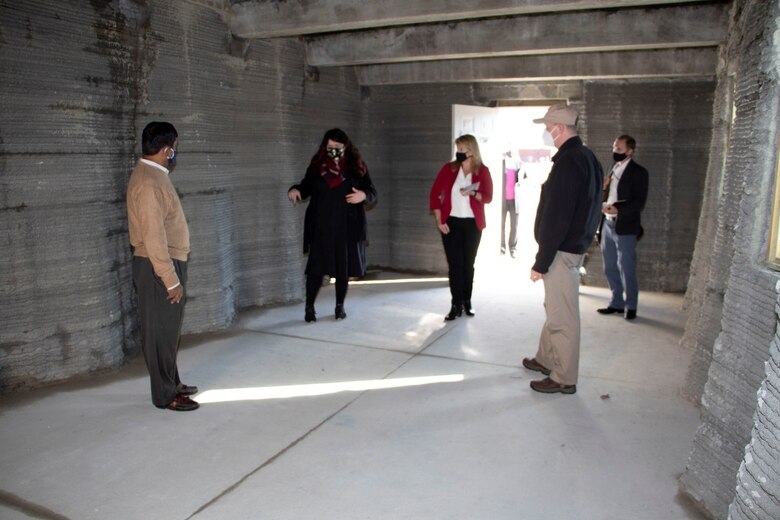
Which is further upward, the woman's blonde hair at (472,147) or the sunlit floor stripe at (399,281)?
the woman's blonde hair at (472,147)

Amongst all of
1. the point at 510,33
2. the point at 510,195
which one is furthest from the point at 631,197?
the point at 510,195

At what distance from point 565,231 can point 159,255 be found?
2.28 metres

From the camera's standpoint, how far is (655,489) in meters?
2.77

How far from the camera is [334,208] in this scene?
522 cm

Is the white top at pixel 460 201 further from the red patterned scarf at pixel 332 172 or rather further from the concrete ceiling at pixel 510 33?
the concrete ceiling at pixel 510 33

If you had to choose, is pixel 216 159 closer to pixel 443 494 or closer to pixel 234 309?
pixel 234 309

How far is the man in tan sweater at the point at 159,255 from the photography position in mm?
3205

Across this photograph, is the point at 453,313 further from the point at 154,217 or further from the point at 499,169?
the point at 499,169

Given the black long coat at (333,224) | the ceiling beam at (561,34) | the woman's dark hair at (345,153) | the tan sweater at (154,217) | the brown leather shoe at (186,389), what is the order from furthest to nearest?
the black long coat at (333,224)
the woman's dark hair at (345,153)
the ceiling beam at (561,34)
the brown leather shoe at (186,389)
the tan sweater at (154,217)

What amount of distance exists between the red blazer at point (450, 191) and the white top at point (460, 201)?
0.10 feet


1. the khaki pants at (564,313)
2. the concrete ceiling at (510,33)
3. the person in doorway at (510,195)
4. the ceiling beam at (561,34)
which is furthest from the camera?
the person in doorway at (510,195)

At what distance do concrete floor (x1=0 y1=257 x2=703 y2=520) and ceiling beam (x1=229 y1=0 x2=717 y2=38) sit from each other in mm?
2486

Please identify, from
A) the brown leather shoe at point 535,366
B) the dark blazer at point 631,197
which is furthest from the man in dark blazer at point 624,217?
the brown leather shoe at point 535,366

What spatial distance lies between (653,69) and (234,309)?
471 cm
